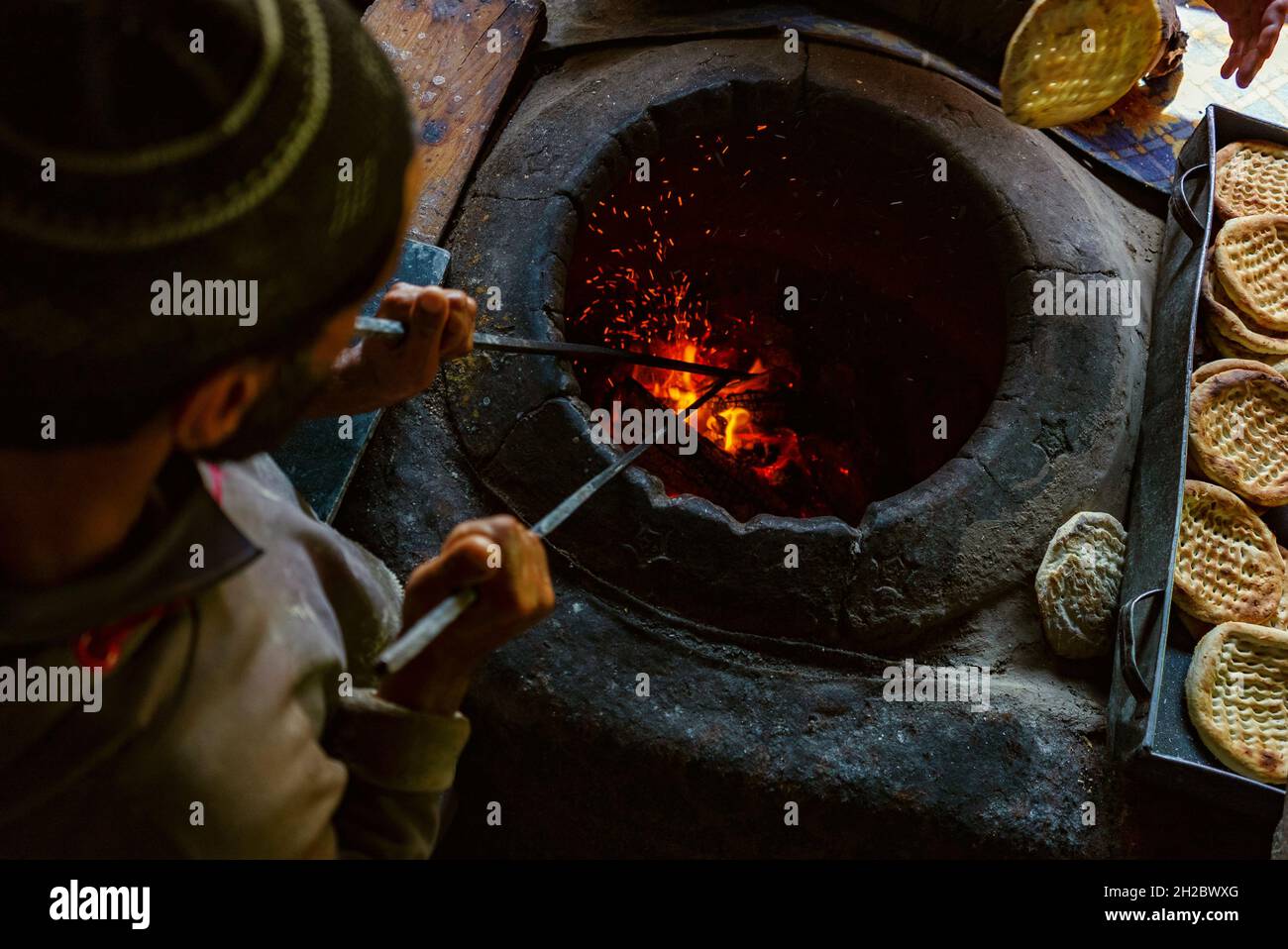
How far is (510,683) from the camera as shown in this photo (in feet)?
8.26

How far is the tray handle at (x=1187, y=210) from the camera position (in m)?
2.98

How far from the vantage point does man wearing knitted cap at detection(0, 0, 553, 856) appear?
0.89 meters

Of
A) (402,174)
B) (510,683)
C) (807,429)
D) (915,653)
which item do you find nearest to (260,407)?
(402,174)

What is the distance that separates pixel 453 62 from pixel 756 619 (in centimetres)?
201

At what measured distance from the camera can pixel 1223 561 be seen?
2.60m

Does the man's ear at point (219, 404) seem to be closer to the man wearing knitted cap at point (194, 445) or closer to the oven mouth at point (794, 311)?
the man wearing knitted cap at point (194, 445)

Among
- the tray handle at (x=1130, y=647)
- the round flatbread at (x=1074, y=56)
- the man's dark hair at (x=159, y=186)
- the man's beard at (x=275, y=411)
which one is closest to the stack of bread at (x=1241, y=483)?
the tray handle at (x=1130, y=647)

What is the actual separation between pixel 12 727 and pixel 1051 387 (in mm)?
2514

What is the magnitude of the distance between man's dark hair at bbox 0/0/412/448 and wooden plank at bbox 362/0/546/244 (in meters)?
2.12

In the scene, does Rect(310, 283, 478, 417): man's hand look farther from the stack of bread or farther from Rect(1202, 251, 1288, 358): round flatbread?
Rect(1202, 251, 1288, 358): round flatbread

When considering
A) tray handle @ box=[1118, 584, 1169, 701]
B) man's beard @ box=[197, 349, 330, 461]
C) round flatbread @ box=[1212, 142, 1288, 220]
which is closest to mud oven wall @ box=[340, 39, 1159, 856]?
tray handle @ box=[1118, 584, 1169, 701]

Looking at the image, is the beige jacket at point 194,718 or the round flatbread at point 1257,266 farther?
the round flatbread at point 1257,266

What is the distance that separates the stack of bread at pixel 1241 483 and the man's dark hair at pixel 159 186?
7.27 ft

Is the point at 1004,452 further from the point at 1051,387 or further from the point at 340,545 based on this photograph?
the point at 340,545
